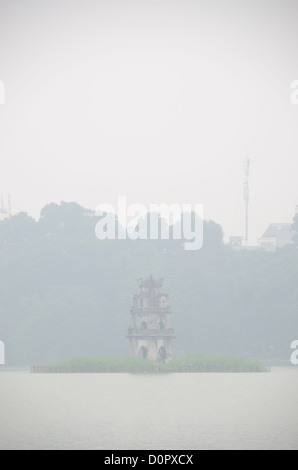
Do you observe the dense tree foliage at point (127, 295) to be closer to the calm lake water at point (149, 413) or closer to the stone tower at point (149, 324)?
the stone tower at point (149, 324)

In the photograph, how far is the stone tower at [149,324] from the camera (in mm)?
114312

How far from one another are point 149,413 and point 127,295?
76.7 meters

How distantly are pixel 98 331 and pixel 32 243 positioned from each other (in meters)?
22.8

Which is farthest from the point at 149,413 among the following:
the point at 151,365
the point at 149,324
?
the point at 149,324

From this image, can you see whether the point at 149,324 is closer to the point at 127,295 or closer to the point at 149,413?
the point at 127,295

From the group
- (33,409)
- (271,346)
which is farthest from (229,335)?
(33,409)

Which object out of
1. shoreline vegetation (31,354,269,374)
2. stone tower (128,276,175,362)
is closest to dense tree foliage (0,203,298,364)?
stone tower (128,276,175,362)

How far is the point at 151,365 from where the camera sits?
11038cm

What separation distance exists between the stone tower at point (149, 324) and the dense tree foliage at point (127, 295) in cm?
2559

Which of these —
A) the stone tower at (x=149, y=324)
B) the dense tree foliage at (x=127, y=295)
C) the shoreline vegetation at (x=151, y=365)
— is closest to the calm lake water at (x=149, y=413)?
the shoreline vegetation at (x=151, y=365)

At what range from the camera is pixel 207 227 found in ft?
534

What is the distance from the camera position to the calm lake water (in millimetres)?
58438

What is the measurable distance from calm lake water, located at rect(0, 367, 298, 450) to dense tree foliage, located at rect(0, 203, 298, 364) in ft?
124
